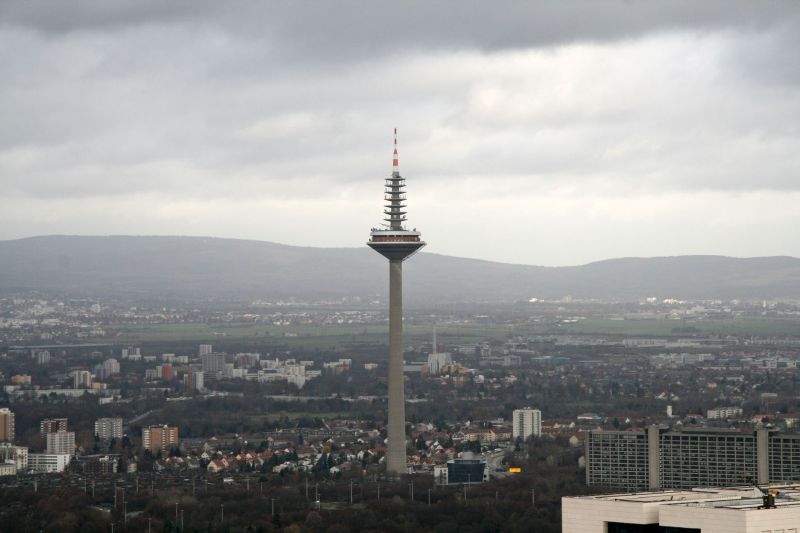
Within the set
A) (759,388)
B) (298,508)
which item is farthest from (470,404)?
(298,508)

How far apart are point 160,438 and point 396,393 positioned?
28779 millimetres

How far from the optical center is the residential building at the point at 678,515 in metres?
40.2

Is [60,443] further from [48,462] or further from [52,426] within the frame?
[52,426]

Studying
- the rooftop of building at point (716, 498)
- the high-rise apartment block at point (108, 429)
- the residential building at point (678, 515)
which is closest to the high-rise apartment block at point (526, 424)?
the high-rise apartment block at point (108, 429)

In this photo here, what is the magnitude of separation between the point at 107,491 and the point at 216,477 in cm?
1128

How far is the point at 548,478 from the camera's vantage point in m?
103

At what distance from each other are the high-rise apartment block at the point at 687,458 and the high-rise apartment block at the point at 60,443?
133ft

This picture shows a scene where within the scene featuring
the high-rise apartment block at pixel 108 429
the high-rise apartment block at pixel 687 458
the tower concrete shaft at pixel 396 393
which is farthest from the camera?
the high-rise apartment block at pixel 108 429

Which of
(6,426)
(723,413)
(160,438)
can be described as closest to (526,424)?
(723,413)

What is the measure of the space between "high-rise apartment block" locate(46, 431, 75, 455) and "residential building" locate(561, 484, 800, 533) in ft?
303

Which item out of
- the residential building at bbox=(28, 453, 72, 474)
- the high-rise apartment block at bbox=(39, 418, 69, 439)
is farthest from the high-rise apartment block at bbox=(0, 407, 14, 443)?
the residential building at bbox=(28, 453, 72, 474)

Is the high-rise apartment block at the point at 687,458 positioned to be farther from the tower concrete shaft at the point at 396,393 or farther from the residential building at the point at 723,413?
the residential building at the point at 723,413

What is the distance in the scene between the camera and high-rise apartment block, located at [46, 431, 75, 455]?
132 metres

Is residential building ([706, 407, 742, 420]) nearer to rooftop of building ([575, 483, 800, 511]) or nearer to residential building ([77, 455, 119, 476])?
residential building ([77, 455, 119, 476])
